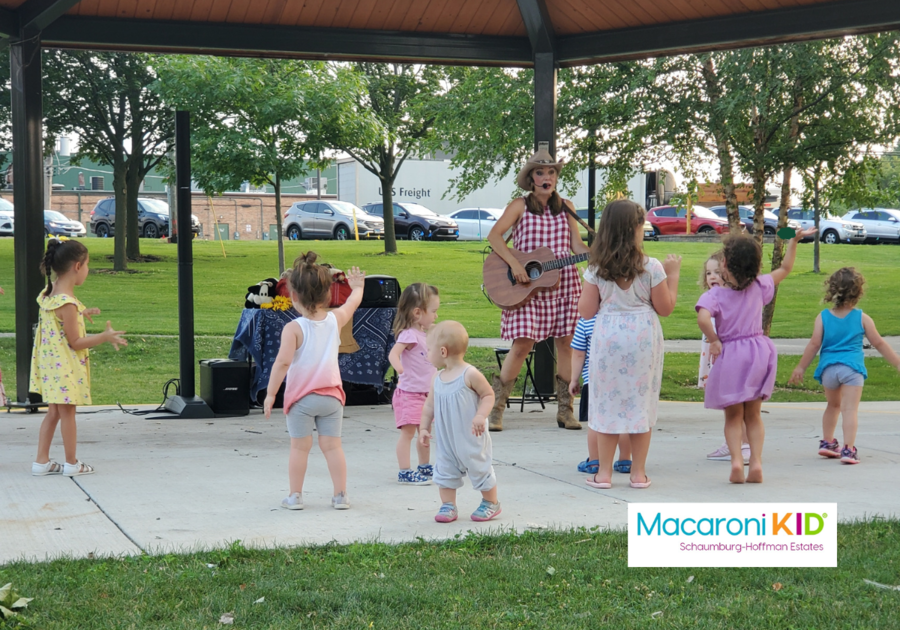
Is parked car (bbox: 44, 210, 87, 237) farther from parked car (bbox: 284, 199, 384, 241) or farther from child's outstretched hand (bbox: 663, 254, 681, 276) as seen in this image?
child's outstretched hand (bbox: 663, 254, 681, 276)

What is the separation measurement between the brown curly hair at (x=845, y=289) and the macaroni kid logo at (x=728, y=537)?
84.2 inches

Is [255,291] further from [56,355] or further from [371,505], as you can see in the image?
[371,505]

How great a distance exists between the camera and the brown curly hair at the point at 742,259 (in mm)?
5750

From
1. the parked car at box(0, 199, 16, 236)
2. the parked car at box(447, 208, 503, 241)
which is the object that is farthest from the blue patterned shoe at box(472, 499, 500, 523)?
the parked car at box(0, 199, 16, 236)

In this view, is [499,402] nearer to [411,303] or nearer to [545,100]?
[411,303]

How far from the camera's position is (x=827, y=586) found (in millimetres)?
3865

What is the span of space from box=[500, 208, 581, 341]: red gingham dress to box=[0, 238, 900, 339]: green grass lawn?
815 centimetres

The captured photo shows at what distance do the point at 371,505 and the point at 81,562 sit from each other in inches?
63.3

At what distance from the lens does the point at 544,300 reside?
7.42m

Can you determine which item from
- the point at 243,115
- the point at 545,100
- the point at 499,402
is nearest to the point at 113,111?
the point at 243,115

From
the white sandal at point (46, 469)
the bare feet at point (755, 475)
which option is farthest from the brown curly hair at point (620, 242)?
the white sandal at point (46, 469)

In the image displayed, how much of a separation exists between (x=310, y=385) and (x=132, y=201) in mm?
21563

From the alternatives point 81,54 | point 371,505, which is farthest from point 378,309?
point 81,54

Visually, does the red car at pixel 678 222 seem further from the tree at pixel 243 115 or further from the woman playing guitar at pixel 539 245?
the woman playing guitar at pixel 539 245
